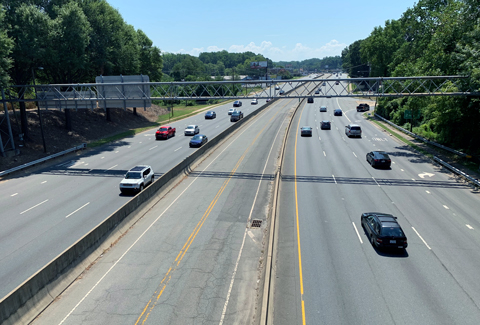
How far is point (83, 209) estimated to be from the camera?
22.5m

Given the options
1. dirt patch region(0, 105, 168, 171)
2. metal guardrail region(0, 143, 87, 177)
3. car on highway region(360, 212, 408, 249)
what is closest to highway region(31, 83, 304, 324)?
car on highway region(360, 212, 408, 249)

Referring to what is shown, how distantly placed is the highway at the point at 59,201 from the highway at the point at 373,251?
39.0 ft

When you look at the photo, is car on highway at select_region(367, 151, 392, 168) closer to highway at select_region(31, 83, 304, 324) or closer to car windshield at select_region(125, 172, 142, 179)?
highway at select_region(31, 83, 304, 324)

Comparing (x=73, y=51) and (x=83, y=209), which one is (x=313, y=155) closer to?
(x=83, y=209)

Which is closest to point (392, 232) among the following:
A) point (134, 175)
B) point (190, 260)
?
point (190, 260)

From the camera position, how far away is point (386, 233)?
1691 cm

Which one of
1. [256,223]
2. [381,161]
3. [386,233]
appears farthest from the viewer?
[381,161]

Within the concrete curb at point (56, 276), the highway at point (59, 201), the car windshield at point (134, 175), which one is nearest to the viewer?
the concrete curb at point (56, 276)

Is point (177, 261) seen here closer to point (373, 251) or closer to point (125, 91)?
point (373, 251)

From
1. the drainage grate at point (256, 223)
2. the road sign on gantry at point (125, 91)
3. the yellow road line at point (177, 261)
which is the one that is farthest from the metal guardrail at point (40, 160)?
the drainage grate at point (256, 223)

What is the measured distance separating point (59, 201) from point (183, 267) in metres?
13.6

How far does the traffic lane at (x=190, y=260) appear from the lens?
42.5 ft

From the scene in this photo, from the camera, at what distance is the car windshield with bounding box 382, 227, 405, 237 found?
16.8 m

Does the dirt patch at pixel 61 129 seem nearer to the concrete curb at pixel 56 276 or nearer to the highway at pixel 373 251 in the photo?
the concrete curb at pixel 56 276
